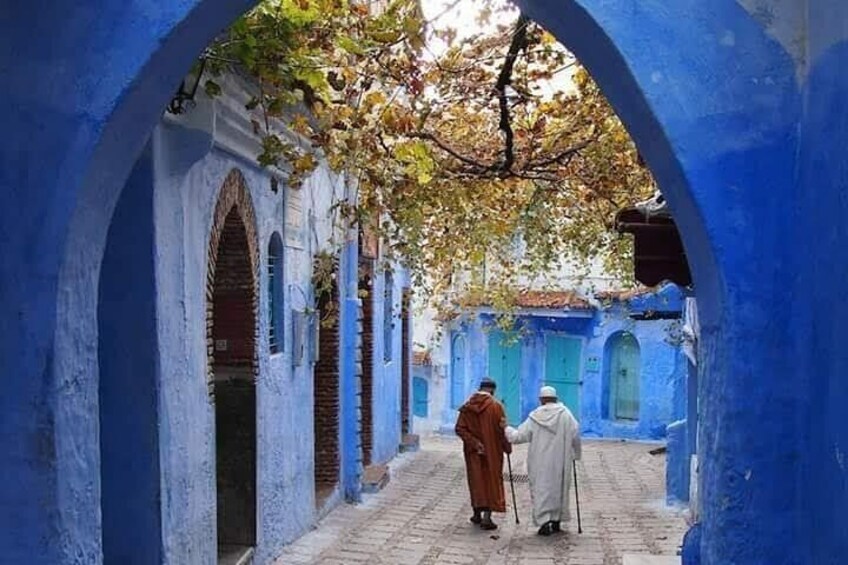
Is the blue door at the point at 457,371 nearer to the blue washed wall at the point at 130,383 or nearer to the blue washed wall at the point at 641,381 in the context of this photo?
the blue washed wall at the point at 641,381

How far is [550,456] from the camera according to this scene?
9906 mm

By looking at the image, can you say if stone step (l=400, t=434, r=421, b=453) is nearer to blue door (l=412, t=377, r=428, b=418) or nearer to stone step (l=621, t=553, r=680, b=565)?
blue door (l=412, t=377, r=428, b=418)

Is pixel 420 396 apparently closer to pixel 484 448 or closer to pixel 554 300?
pixel 554 300

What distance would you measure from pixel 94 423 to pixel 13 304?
1.72 feet

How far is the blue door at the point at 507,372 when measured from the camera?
72.5 feet

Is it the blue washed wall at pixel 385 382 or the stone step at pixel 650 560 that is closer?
the stone step at pixel 650 560

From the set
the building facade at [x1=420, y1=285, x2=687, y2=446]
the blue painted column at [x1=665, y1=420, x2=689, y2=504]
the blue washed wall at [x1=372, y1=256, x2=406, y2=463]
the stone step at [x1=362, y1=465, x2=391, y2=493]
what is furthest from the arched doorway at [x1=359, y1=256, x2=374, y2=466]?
the building facade at [x1=420, y1=285, x2=687, y2=446]

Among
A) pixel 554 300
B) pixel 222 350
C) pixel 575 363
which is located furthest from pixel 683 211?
pixel 575 363

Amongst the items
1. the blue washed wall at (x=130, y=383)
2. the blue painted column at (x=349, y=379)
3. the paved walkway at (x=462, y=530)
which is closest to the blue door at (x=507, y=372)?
the paved walkway at (x=462, y=530)

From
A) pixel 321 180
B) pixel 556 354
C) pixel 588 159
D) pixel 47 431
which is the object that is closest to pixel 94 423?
pixel 47 431

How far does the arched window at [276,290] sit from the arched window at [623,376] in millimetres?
14164

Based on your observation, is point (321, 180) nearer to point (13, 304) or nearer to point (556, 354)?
point (13, 304)

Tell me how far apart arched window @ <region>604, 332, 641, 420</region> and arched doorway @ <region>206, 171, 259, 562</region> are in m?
14.9

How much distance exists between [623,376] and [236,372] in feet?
50.5
